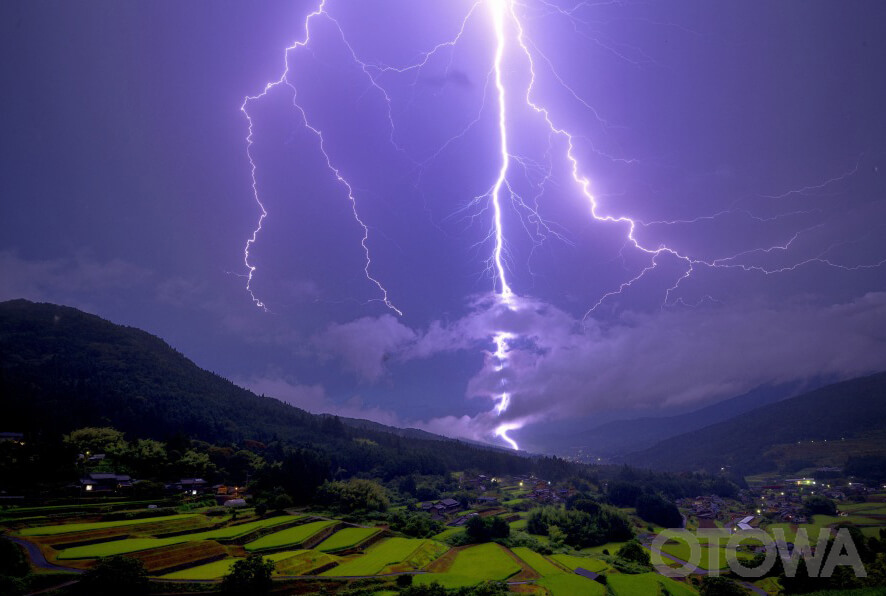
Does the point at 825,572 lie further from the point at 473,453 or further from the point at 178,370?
the point at 178,370

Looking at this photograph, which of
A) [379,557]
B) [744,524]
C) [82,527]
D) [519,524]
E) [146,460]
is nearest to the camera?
[82,527]

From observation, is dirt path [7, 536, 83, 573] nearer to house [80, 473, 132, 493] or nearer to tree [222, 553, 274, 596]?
tree [222, 553, 274, 596]

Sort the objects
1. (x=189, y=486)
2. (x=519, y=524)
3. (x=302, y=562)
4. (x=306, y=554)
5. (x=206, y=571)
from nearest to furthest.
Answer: (x=206, y=571)
(x=302, y=562)
(x=306, y=554)
(x=189, y=486)
(x=519, y=524)

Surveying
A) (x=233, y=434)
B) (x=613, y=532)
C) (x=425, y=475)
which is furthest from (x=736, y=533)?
(x=233, y=434)

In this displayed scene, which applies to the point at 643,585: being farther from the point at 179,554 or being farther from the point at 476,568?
the point at 179,554

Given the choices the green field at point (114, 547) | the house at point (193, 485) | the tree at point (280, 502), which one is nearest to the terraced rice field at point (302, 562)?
the green field at point (114, 547)

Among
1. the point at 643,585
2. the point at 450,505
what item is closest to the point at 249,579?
the point at 643,585

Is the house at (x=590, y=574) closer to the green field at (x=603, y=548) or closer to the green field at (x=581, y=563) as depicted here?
the green field at (x=581, y=563)
